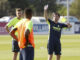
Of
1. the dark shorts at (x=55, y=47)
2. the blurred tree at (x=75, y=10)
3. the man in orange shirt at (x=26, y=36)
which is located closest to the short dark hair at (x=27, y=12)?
the man in orange shirt at (x=26, y=36)

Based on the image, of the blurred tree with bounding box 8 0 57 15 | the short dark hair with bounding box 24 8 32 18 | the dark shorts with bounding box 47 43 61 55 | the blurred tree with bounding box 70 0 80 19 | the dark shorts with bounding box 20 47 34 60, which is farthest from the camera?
the blurred tree with bounding box 70 0 80 19

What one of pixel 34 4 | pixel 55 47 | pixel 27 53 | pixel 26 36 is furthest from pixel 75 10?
pixel 26 36

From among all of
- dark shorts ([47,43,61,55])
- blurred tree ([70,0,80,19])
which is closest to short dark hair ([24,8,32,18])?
dark shorts ([47,43,61,55])

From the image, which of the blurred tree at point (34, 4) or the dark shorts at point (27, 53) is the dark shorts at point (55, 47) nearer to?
the dark shorts at point (27, 53)

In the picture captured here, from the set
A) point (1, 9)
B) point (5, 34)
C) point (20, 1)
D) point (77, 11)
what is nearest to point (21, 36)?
point (5, 34)

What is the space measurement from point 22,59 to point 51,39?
10.9ft

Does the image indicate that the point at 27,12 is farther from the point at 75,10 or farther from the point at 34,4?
the point at 75,10

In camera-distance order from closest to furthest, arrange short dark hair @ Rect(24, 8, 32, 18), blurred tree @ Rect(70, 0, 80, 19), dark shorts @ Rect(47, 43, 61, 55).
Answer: short dark hair @ Rect(24, 8, 32, 18) → dark shorts @ Rect(47, 43, 61, 55) → blurred tree @ Rect(70, 0, 80, 19)

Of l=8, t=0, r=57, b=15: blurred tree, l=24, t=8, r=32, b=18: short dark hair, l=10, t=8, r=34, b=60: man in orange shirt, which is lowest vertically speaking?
l=8, t=0, r=57, b=15: blurred tree

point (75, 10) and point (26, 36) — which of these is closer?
point (26, 36)

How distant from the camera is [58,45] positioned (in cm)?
1090

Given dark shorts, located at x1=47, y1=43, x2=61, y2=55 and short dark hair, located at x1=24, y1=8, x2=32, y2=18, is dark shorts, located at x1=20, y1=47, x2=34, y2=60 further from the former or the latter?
dark shorts, located at x1=47, y1=43, x2=61, y2=55

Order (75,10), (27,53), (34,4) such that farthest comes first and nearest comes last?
(75,10) → (34,4) → (27,53)

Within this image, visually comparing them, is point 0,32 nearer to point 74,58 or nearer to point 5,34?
point 5,34
